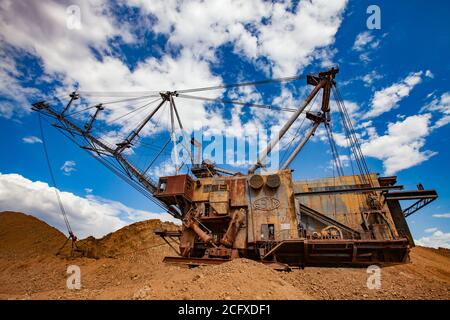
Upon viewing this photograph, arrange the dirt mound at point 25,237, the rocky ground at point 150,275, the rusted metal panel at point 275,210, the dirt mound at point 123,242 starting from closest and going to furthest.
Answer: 1. the rocky ground at point 150,275
2. the rusted metal panel at point 275,210
3. the dirt mound at point 25,237
4. the dirt mound at point 123,242

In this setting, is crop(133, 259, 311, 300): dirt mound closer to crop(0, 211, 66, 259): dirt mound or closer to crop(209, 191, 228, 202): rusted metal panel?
crop(209, 191, 228, 202): rusted metal panel

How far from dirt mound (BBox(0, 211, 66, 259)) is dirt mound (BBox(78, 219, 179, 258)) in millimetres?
3508

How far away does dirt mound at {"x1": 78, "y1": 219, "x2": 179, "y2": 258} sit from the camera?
2680cm

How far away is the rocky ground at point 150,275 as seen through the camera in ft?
22.6

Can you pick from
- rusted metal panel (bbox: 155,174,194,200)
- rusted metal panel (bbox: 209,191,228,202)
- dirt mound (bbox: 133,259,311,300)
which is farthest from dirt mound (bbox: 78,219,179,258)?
dirt mound (bbox: 133,259,311,300)

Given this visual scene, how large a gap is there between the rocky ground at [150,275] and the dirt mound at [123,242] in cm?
11

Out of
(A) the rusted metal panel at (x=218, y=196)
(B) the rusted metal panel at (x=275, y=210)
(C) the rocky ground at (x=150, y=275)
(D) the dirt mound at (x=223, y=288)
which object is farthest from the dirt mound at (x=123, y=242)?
(D) the dirt mound at (x=223, y=288)

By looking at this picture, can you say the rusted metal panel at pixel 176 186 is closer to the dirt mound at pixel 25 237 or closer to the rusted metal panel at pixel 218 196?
the rusted metal panel at pixel 218 196

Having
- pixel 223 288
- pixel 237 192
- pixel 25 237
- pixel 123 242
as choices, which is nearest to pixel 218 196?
pixel 237 192

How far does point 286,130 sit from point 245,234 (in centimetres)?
967

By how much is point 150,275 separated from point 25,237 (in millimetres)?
23092

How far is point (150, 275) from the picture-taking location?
17.4 metres

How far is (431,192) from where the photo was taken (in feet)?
52.6

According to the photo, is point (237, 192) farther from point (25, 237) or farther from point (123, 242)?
point (25, 237)
